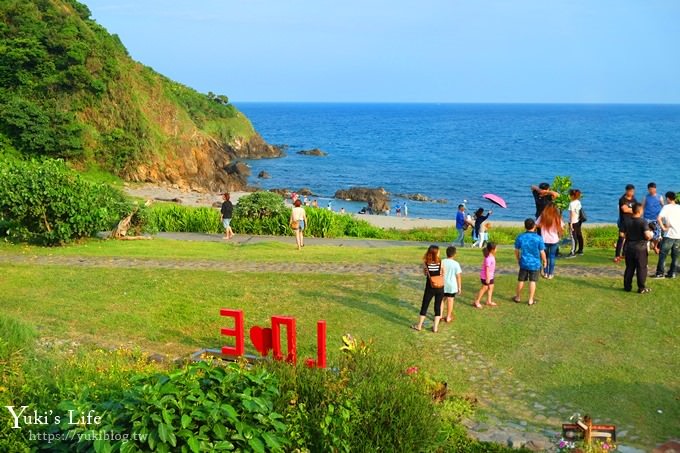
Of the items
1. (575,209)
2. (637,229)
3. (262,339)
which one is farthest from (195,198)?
(262,339)

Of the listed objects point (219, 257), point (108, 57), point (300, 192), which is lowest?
point (300, 192)

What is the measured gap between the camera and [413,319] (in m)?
12.9

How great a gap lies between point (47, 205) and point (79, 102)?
3575cm

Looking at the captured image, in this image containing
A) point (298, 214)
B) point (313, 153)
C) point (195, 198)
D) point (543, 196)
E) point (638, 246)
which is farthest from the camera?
point (313, 153)

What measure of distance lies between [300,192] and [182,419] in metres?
57.6

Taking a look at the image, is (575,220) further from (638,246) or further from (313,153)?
(313,153)

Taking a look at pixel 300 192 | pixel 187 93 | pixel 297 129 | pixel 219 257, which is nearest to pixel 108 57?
pixel 300 192

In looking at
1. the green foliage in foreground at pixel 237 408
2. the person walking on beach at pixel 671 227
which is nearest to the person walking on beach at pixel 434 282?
the green foliage in foreground at pixel 237 408

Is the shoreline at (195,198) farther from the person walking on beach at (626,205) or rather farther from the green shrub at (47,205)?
the person walking on beach at (626,205)

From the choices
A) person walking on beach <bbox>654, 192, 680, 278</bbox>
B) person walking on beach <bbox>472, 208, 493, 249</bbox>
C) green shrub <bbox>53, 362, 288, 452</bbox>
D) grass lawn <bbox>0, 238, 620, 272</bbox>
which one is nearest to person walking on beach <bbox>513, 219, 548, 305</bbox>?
person walking on beach <bbox>654, 192, 680, 278</bbox>

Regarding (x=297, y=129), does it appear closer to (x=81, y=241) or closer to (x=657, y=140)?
(x=657, y=140)

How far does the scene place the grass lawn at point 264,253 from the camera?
17678 mm

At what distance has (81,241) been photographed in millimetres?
20031

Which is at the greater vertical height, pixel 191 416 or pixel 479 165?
pixel 191 416
